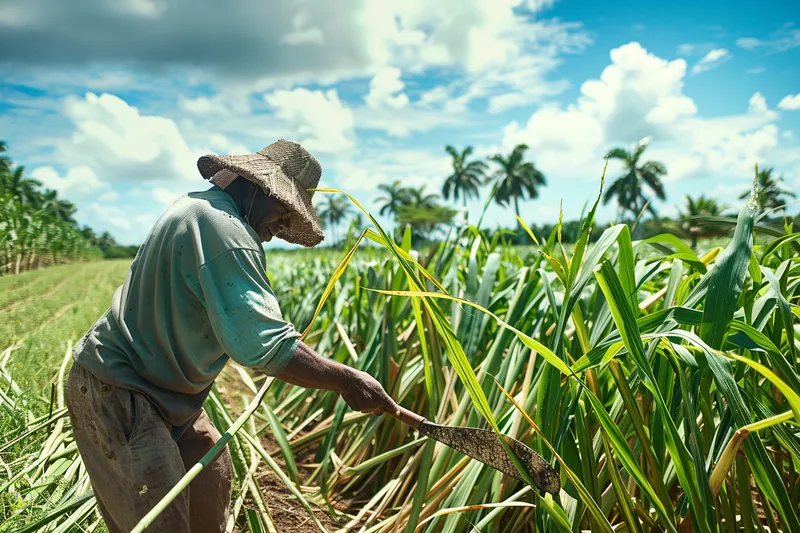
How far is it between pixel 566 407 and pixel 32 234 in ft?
41.9

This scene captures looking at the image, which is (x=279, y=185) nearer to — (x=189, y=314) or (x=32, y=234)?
(x=189, y=314)

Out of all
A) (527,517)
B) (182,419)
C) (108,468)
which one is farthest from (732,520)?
(108,468)

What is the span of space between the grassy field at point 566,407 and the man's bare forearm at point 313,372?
173 millimetres

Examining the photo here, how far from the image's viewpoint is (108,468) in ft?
4.77

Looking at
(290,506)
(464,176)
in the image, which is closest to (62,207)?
(464,176)

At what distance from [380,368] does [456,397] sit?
1.59ft

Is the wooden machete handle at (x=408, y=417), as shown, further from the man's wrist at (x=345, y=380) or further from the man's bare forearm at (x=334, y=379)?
the man's wrist at (x=345, y=380)

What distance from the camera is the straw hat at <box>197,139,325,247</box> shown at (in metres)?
1.47

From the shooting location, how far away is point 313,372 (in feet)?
4.36

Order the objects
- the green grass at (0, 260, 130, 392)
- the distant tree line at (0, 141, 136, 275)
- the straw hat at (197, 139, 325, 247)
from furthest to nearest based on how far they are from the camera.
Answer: the distant tree line at (0, 141, 136, 275) < the green grass at (0, 260, 130, 392) < the straw hat at (197, 139, 325, 247)

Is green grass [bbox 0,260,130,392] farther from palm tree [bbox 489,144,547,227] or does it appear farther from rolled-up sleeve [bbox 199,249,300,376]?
palm tree [bbox 489,144,547,227]

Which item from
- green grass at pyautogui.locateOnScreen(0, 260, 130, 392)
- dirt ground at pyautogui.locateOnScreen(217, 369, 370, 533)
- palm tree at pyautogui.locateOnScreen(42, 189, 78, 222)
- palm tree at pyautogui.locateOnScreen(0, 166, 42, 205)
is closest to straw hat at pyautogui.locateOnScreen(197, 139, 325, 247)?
dirt ground at pyautogui.locateOnScreen(217, 369, 370, 533)

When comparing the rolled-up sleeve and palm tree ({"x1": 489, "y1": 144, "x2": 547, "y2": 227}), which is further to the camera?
palm tree ({"x1": 489, "y1": 144, "x2": 547, "y2": 227})

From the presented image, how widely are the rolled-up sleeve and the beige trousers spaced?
0.36 metres
